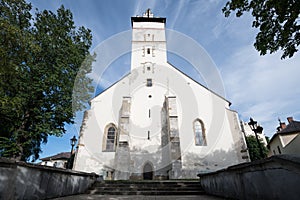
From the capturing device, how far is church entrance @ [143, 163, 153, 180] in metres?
12.3

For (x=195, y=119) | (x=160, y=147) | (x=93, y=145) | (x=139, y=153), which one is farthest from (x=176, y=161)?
(x=93, y=145)

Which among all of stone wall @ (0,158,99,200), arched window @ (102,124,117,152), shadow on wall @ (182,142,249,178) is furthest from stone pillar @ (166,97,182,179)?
stone wall @ (0,158,99,200)

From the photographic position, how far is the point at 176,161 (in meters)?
10.6

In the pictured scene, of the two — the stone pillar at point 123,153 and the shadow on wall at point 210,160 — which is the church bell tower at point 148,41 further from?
the shadow on wall at point 210,160

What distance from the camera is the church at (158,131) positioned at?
473 inches

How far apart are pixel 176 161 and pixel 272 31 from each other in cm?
938

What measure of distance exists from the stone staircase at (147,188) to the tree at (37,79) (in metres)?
6.06

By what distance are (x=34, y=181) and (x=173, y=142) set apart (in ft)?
30.0

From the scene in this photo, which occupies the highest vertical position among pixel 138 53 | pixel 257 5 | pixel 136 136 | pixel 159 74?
pixel 138 53

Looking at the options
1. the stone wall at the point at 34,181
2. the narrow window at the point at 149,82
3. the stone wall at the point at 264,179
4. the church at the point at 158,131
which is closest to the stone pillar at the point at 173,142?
the church at the point at 158,131

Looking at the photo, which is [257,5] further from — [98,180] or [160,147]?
[160,147]

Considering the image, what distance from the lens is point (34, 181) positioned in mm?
3959

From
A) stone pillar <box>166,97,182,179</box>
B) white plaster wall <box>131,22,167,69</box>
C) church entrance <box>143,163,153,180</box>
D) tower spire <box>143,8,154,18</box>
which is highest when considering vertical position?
tower spire <box>143,8,154,18</box>

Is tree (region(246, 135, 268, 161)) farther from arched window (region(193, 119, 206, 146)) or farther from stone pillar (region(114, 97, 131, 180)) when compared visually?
stone pillar (region(114, 97, 131, 180))
